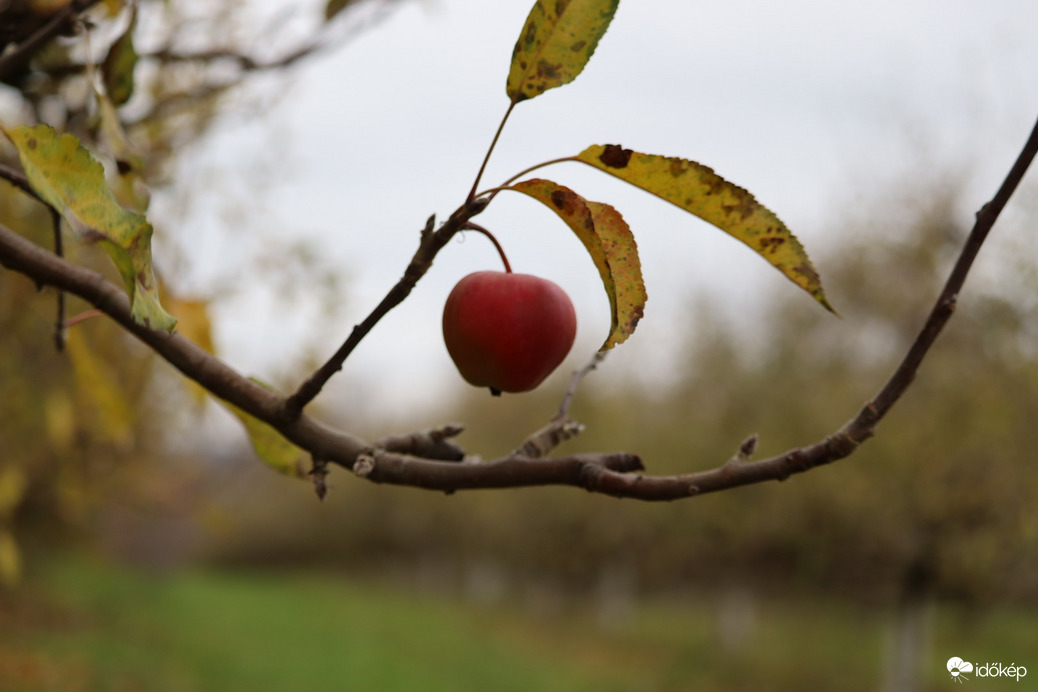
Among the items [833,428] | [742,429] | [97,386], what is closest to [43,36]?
[97,386]

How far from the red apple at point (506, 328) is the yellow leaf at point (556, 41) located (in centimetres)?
23

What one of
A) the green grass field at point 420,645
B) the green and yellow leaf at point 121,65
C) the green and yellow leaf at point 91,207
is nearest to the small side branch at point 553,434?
the green and yellow leaf at point 91,207

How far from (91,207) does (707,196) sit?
0.57m

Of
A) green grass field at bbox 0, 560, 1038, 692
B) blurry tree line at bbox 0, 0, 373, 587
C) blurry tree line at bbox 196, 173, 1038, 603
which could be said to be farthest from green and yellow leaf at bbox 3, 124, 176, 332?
green grass field at bbox 0, 560, 1038, 692

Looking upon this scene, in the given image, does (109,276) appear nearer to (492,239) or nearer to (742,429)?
(492,239)

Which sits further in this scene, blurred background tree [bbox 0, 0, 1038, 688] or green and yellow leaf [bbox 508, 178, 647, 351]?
blurred background tree [bbox 0, 0, 1038, 688]

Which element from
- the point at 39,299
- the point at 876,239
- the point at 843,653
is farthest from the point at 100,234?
the point at 843,653

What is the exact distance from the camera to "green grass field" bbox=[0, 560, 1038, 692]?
33.6 feet

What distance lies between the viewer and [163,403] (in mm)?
8164

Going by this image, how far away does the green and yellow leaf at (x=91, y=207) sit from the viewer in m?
0.79

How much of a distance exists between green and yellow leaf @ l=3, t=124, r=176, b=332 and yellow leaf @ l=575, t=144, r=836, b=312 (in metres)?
0.41

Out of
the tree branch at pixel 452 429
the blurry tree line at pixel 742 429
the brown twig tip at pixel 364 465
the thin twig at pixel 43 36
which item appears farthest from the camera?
the blurry tree line at pixel 742 429

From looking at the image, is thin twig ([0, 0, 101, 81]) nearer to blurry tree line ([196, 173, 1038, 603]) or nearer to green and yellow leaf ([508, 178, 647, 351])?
green and yellow leaf ([508, 178, 647, 351])

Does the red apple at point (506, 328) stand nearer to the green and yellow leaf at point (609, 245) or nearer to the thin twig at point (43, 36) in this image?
the green and yellow leaf at point (609, 245)
